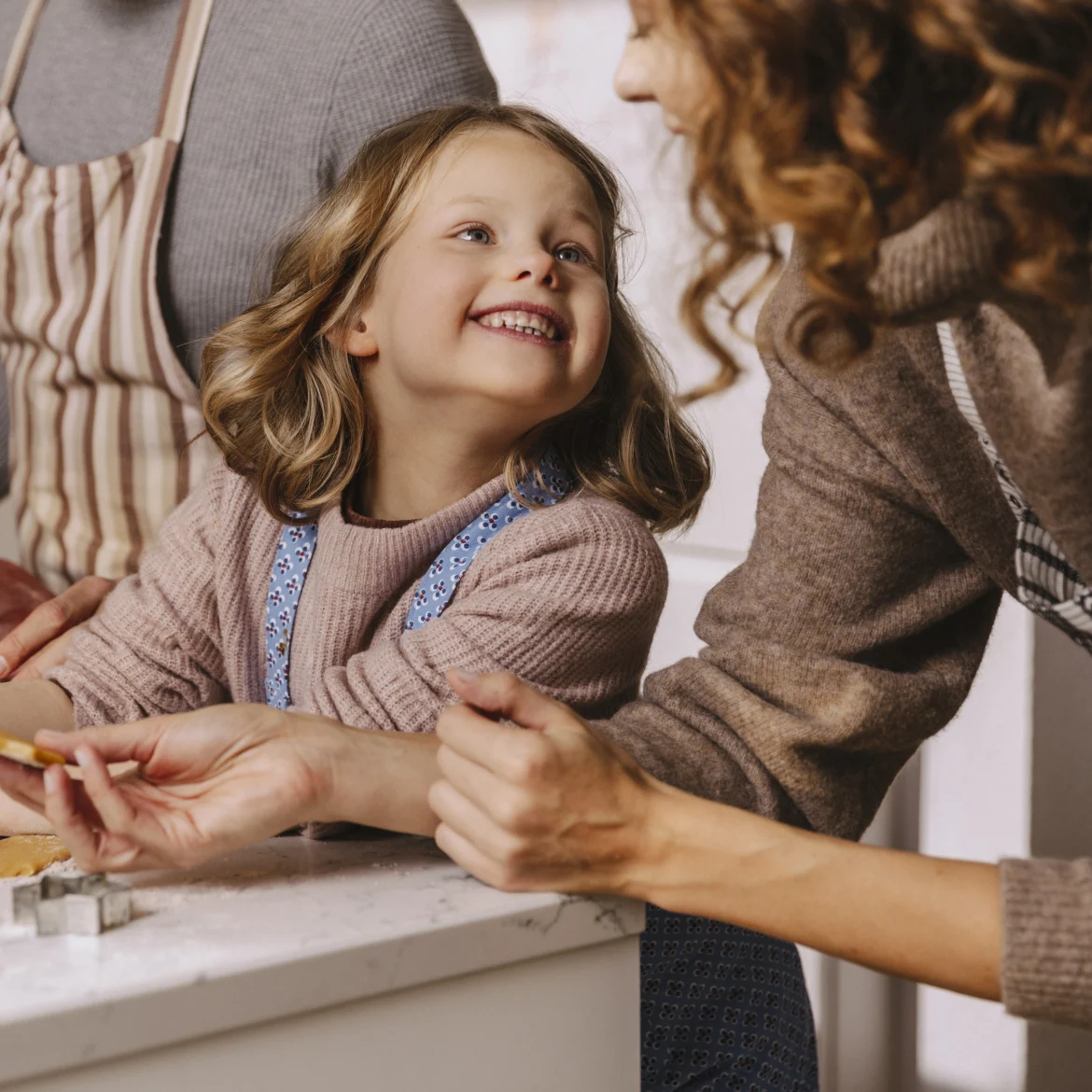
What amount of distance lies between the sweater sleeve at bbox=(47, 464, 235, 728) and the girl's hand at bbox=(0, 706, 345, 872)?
0.27m

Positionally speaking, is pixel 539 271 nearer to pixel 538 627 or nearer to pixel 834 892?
pixel 538 627

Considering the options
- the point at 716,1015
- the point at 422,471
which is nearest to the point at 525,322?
the point at 422,471

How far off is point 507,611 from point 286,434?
0.29 m

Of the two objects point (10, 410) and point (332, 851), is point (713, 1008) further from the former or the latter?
point (10, 410)

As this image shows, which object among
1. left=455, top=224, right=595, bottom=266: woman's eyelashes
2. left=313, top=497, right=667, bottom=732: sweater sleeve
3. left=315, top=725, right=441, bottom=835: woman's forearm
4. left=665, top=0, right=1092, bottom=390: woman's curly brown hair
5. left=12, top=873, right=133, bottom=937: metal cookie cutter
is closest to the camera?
left=665, top=0, right=1092, bottom=390: woman's curly brown hair

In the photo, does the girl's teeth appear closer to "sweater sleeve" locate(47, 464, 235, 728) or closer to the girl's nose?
the girl's nose

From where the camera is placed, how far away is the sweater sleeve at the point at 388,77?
1.23m

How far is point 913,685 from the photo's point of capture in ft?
2.95

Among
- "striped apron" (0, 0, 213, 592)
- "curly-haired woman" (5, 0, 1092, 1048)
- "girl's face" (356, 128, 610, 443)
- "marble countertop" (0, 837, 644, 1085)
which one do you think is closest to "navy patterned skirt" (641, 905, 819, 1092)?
"curly-haired woman" (5, 0, 1092, 1048)

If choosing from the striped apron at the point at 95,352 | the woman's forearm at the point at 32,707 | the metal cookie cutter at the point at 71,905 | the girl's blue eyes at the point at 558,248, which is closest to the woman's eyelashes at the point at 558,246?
the girl's blue eyes at the point at 558,248

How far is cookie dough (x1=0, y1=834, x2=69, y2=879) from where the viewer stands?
0.80m

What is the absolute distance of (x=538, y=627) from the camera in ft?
3.05

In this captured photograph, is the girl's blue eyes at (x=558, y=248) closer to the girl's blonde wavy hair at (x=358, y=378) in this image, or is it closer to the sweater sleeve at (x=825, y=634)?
the girl's blonde wavy hair at (x=358, y=378)

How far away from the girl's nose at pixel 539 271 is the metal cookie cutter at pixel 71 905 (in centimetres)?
50
